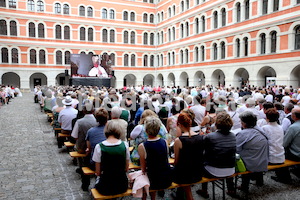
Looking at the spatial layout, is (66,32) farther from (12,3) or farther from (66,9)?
(12,3)

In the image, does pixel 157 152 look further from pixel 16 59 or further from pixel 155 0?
pixel 155 0

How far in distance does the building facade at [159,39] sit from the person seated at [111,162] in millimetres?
20900

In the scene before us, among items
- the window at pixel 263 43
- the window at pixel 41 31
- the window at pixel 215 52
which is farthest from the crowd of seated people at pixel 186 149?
the window at pixel 41 31

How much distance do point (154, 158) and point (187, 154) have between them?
21.8 inches

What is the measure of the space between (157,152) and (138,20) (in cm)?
3884

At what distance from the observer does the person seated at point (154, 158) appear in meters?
3.68

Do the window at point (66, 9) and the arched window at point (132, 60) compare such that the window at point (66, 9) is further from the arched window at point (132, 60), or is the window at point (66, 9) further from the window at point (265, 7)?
the window at point (265, 7)

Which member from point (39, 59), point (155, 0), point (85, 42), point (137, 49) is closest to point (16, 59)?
point (39, 59)

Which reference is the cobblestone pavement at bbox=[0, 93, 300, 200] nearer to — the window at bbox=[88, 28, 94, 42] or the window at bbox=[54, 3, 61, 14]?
the window at bbox=[88, 28, 94, 42]

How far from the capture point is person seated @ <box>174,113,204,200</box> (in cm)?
382

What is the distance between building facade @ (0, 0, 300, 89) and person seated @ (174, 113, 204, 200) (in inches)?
787

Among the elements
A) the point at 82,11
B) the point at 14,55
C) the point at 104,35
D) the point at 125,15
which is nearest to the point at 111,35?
the point at 104,35

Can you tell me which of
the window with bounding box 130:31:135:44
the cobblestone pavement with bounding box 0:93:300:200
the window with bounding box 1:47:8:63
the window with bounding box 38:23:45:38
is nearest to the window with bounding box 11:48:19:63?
the window with bounding box 1:47:8:63

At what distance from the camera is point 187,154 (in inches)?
152
